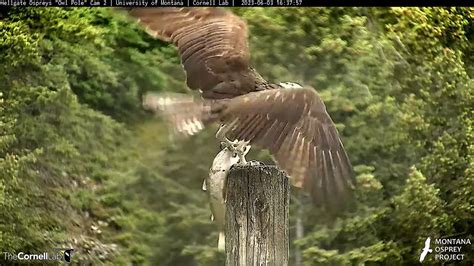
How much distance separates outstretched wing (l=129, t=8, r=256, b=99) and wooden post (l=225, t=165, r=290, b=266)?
2.33 feet

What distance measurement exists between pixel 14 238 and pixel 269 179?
1.71 metres

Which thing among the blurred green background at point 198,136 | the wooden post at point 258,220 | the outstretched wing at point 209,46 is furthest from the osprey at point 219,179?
the blurred green background at point 198,136

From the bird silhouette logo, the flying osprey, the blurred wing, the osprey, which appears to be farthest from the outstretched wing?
the bird silhouette logo

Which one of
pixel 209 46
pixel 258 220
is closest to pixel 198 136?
pixel 209 46

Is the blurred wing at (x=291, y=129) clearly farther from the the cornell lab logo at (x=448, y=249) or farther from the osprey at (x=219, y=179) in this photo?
the the cornell lab logo at (x=448, y=249)

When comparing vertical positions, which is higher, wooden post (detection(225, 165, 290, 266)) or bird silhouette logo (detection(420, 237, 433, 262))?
wooden post (detection(225, 165, 290, 266))

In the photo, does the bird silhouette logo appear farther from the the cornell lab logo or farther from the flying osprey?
the flying osprey

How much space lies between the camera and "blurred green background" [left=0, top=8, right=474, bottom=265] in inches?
105

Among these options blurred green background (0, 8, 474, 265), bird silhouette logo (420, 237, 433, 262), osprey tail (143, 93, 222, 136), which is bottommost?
bird silhouette logo (420, 237, 433, 262)

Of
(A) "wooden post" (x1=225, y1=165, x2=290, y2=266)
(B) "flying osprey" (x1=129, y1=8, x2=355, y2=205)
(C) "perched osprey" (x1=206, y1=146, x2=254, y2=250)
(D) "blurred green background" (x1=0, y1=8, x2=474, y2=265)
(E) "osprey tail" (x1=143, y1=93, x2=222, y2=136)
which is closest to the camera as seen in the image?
(A) "wooden post" (x1=225, y1=165, x2=290, y2=266)

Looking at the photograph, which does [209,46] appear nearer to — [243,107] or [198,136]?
[243,107]

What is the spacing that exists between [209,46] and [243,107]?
0.38m

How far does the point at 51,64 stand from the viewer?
8.88ft

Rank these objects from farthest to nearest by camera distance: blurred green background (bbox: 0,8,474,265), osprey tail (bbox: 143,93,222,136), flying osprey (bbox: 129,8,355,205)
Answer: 1. blurred green background (bbox: 0,8,474,265)
2. osprey tail (bbox: 143,93,222,136)
3. flying osprey (bbox: 129,8,355,205)
